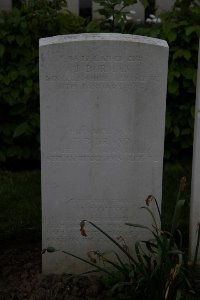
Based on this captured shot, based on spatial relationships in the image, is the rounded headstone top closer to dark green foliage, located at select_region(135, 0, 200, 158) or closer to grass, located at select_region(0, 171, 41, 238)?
grass, located at select_region(0, 171, 41, 238)

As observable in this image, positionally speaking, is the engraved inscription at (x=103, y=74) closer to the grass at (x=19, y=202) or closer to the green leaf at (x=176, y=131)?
the grass at (x=19, y=202)

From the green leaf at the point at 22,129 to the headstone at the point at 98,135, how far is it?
6.01ft

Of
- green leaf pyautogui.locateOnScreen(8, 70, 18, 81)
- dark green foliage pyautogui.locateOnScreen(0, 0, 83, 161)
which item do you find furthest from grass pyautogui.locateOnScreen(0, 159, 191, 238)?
green leaf pyautogui.locateOnScreen(8, 70, 18, 81)

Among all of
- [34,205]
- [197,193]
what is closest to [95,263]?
[197,193]

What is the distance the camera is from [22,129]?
517cm

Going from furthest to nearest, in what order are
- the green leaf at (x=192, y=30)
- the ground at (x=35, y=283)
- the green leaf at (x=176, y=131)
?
Answer: the green leaf at (x=176, y=131)
the green leaf at (x=192, y=30)
the ground at (x=35, y=283)

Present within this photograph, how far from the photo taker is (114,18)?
513 cm

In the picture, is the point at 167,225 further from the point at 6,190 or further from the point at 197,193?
the point at 6,190

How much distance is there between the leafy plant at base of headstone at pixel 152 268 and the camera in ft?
10.1

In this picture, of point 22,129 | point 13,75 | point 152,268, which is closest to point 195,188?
point 152,268

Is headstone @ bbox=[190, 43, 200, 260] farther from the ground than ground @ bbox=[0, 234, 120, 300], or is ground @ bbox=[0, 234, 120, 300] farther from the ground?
headstone @ bbox=[190, 43, 200, 260]

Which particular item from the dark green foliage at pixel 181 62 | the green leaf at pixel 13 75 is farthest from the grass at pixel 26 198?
the green leaf at pixel 13 75

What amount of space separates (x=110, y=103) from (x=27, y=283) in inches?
44.7

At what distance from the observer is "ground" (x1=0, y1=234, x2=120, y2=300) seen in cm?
329
